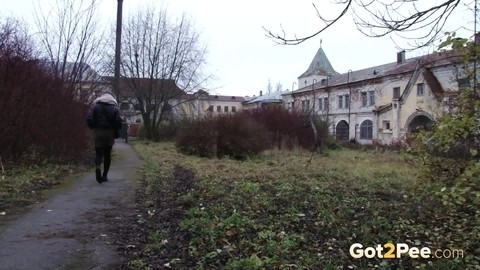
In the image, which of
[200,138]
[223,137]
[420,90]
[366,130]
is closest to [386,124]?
[366,130]

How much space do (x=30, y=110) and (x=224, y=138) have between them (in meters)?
10.1

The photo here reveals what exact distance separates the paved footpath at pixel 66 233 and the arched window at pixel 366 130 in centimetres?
5146

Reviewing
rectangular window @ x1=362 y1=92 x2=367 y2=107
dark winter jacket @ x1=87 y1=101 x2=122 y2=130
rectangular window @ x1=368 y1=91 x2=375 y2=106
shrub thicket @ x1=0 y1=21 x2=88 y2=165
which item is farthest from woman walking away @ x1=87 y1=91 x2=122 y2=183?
rectangular window @ x1=362 y1=92 x2=367 y2=107

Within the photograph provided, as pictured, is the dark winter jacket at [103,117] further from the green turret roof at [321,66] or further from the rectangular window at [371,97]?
the green turret roof at [321,66]

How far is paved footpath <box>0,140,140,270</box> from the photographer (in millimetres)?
4145

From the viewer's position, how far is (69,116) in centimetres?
1216

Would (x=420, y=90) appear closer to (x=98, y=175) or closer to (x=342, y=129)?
(x=342, y=129)

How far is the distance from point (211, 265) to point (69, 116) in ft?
30.3

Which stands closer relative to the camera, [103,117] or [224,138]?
[103,117]

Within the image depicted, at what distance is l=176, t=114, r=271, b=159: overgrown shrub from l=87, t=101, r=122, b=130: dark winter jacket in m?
10.6

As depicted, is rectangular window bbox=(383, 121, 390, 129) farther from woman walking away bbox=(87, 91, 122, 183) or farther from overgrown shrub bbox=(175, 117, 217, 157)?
woman walking away bbox=(87, 91, 122, 183)

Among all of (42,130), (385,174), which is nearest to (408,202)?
(385,174)

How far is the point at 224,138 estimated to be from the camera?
63.9 ft

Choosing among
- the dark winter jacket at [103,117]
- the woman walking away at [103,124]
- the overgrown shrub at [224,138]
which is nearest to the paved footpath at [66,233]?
the woman walking away at [103,124]
